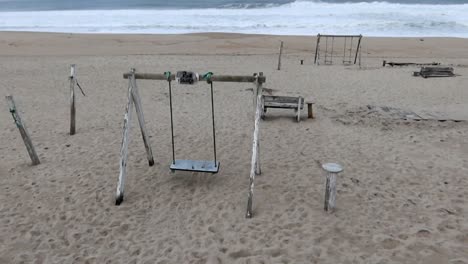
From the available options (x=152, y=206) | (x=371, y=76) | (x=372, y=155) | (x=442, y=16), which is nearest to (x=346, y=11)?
(x=442, y=16)

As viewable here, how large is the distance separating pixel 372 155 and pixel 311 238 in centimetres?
303

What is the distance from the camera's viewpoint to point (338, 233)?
4.56 meters

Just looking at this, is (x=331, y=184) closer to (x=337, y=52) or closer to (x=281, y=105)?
(x=281, y=105)

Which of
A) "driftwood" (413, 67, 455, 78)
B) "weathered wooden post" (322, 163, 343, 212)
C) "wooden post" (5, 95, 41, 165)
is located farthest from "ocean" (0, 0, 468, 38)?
"weathered wooden post" (322, 163, 343, 212)

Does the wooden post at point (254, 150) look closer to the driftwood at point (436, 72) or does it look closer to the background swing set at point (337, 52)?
the driftwood at point (436, 72)

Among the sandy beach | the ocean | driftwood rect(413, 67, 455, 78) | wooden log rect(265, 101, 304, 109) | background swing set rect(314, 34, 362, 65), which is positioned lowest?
the sandy beach

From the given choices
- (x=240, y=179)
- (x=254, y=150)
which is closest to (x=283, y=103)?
(x=240, y=179)

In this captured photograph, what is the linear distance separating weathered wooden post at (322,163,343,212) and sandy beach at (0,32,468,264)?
14 cm

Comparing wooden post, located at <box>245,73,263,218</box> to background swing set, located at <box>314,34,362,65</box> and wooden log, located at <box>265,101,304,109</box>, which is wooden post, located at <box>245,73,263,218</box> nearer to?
wooden log, located at <box>265,101,304,109</box>

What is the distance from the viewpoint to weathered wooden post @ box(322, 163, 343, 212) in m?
4.73

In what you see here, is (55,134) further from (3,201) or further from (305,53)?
(305,53)

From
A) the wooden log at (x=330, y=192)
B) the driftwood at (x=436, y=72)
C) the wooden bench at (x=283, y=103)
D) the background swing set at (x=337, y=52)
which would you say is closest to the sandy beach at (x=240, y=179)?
the wooden log at (x=330, y=192)

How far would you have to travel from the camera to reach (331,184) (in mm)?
4828

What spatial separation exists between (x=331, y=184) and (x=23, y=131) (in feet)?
16.0
